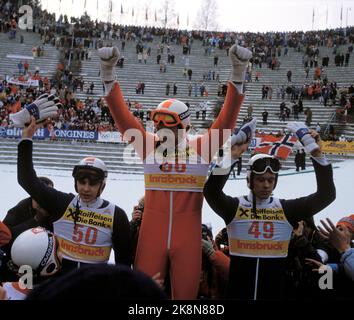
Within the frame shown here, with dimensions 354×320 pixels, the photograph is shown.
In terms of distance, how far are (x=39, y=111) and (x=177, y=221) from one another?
116 centimetres

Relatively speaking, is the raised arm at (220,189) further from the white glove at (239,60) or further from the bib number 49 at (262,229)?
the white glove at (239,60)

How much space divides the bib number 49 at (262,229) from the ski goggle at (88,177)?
3.54ft

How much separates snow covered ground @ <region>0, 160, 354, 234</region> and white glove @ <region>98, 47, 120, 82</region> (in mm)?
5098

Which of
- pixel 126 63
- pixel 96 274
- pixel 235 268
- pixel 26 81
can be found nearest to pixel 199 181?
pixel 235 268

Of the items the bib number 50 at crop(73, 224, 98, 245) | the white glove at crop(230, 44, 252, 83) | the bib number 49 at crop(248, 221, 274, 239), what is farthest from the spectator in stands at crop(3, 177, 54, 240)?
the white glove at crop(230, 44, 252, 83)

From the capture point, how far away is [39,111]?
10.1 feet

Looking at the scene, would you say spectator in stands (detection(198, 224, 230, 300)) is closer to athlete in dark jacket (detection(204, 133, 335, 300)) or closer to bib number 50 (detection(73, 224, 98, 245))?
athlete in dark jacket (detection(204, 133, 335, 300))

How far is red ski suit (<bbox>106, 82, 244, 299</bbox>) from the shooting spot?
3148mm

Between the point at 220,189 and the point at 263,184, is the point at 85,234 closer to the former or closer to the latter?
the point at 220,189

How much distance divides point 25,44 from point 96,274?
34456mm

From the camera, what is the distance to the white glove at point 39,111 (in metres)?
3.07

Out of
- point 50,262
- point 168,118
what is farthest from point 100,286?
point 168,118

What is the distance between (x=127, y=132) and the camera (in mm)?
3477

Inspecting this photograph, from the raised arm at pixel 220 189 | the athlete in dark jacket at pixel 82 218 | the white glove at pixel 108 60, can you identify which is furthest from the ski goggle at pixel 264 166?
the white glove at pixel 108 60
